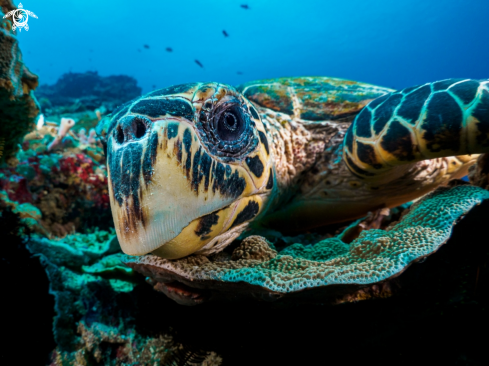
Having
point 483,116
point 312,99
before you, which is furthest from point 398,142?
point 312,99

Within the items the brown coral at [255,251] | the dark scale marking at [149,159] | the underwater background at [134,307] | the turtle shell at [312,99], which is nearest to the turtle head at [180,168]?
the dark scale marking at [149,159]

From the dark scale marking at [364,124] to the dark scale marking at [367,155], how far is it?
6 cm

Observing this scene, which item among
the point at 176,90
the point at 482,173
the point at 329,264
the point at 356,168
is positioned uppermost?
the point at 176,90

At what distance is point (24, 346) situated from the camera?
1.20 m

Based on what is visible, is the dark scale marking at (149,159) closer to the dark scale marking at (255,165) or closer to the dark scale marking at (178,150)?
the dark scale marking at (178,150)

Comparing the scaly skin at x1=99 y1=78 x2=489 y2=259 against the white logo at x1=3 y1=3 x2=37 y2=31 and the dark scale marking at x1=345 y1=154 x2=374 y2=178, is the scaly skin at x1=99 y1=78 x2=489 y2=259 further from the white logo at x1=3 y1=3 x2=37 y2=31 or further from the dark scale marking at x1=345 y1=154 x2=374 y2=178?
the white logo at x1=3 y1=3 x2=37 y2=31

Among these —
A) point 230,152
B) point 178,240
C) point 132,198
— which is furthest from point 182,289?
point 230,152

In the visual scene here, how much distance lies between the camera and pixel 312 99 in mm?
1901

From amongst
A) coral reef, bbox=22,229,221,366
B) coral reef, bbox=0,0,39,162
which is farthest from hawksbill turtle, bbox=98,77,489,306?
coral reef, bbox=0,0,39,162

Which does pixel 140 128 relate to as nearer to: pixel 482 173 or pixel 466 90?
pixel 466 90

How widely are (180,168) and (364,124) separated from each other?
1100mm

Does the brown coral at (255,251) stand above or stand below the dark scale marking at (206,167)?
below

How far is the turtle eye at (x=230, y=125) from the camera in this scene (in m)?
1.04

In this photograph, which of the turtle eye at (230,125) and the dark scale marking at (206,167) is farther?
the turtle eye at (230,125)
